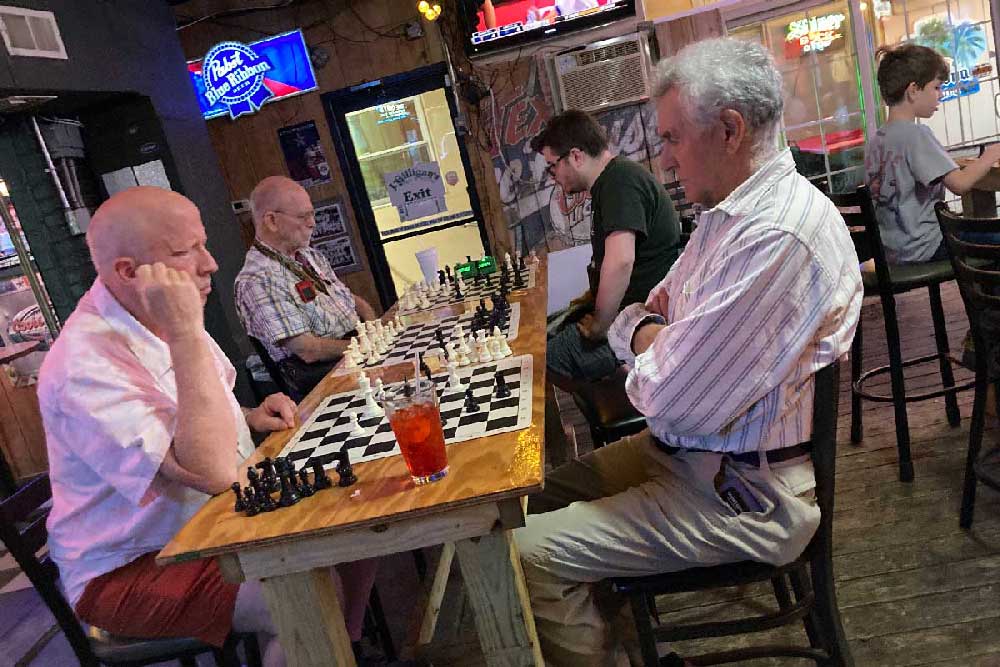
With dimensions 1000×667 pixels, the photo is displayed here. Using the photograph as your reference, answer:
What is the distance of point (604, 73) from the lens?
558 cm

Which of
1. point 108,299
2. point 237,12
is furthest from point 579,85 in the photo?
point 108,299

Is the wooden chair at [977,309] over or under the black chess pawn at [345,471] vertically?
under

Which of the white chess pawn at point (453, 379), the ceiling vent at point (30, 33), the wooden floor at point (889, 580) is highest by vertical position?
the ceiling vent at point (30, 33)

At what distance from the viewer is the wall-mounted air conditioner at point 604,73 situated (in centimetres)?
552

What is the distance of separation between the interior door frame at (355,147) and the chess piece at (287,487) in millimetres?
4779

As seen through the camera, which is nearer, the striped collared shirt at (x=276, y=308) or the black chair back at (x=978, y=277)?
the black chair back at (x=978, y=277)

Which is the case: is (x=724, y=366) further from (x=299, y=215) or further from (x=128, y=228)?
(x=299, y=215)

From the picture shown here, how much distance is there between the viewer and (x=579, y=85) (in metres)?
5.64

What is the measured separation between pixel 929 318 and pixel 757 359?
12.4 ft

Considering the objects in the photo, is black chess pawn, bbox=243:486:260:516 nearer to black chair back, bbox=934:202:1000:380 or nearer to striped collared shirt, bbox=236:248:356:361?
striped collared shirt, bbox=236:248:356:361

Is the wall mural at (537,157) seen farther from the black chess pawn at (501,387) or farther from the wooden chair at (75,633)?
the wooden chair at (75,633)

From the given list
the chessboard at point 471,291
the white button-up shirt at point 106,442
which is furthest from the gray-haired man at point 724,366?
the chessboard at point 471,291

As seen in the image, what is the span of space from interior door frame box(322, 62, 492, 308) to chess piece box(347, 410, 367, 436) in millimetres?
4382

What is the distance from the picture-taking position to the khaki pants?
1.48 metres
